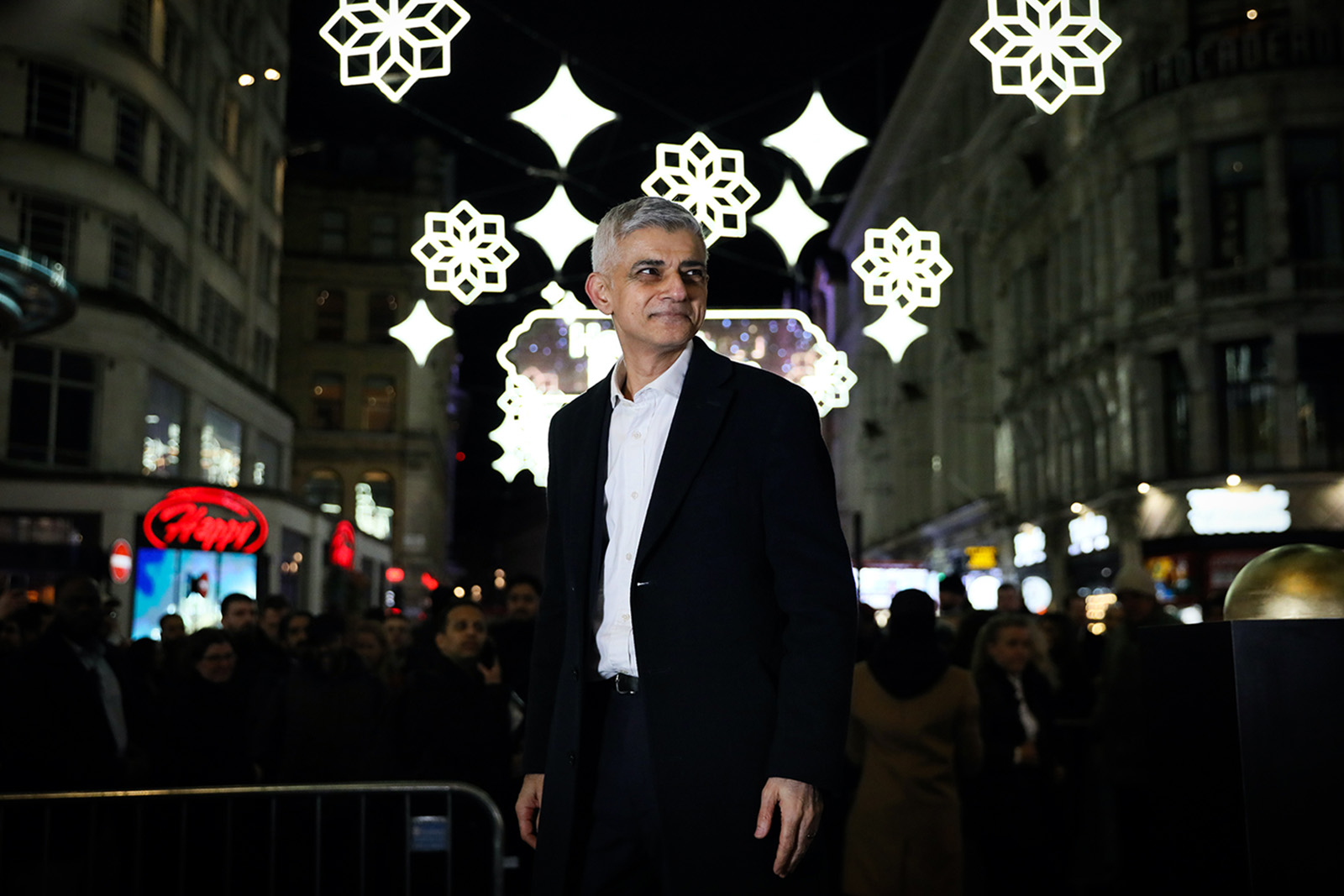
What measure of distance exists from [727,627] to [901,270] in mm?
8277

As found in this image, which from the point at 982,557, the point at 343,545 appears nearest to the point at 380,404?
the point at 343,545

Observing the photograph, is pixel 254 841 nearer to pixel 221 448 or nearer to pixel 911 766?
pixel 911 766

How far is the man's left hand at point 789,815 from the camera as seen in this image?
2.79m

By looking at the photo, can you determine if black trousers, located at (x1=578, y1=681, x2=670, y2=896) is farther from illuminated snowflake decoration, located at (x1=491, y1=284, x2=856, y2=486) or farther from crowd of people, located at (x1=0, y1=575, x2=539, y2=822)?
illuminated snowflake decoration, located at (x1=491, y1=284, x2=856, y2=486)

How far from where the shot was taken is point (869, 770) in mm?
6551

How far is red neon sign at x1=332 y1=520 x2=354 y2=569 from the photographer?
139 feet

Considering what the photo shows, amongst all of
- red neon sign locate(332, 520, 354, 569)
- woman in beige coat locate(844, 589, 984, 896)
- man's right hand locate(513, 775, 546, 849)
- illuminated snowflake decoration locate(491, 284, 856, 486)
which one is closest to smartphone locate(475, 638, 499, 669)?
woman in beige coat locate(844, 589, 984, 896)

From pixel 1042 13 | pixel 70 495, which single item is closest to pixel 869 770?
pixel 1042 13

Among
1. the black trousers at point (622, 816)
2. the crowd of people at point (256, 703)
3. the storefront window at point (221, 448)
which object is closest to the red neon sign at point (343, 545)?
the storefront window at point (221, 448)

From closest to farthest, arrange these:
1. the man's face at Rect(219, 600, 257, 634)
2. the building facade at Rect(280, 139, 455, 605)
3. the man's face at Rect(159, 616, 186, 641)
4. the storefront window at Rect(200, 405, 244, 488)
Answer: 1. the man's face at Rect(219, 600, 257, 634)
2. the man's face at Rect(159, 616, 186, 641)
3. the storefront window at Rect(200, 405, 244, 488)
4. the building facade at Rect(280, 139, 455, 605)

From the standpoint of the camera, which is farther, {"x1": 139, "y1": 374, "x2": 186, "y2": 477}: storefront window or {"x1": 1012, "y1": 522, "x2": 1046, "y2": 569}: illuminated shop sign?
{"x1": 1012, "y1": 522, "x2": 1046, "y2": 569}: illuminated shop sign

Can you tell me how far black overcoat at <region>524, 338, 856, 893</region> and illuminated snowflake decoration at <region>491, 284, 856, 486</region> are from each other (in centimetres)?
966

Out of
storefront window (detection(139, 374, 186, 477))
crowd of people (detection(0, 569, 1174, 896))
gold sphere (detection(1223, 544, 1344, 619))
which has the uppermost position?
storefront window (detection(139, 374, 186, 477))

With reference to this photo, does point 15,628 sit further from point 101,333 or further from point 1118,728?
point 101,333
